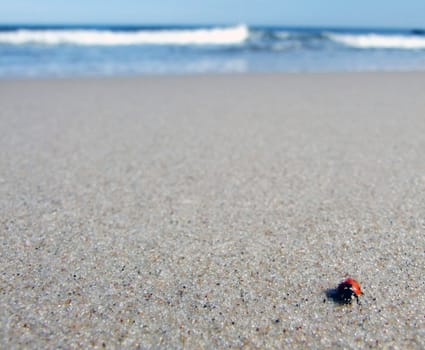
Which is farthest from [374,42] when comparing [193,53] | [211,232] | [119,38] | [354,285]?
[354,285]

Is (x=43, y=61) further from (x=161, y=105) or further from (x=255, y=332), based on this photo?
(x=255, y=332)

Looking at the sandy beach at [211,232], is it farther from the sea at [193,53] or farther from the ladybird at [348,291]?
the sea at [193,53]

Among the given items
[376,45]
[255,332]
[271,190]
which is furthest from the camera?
[376,45]

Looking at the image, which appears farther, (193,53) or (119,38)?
(119,38)

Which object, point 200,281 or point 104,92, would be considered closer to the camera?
point 200,281

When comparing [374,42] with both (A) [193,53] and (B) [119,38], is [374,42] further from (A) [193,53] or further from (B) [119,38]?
(B) [119,38]

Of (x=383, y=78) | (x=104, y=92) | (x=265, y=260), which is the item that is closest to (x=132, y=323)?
(x=265, y=260)
